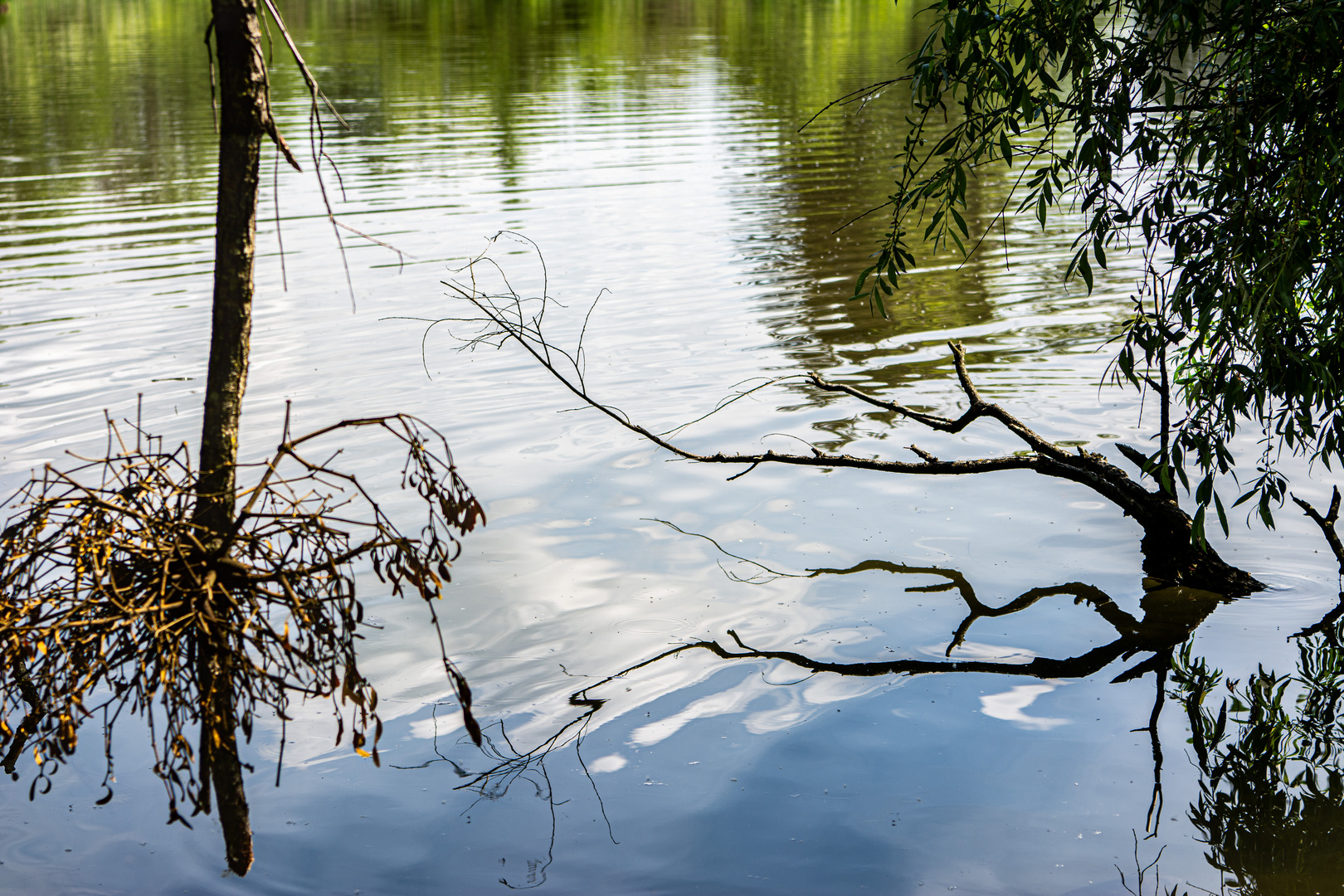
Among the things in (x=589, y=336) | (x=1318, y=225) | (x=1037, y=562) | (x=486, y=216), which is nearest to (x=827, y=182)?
(x=486, y=216)

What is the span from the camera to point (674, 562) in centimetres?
686

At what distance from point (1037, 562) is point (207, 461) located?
4.88m

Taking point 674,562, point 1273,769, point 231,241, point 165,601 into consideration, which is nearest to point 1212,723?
point 1273,769

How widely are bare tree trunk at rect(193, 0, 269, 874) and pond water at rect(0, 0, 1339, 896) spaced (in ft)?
1.34

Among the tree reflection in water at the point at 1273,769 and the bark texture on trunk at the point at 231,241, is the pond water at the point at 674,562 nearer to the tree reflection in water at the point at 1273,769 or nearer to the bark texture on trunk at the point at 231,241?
the tree reflection in water at the point at 1273,769

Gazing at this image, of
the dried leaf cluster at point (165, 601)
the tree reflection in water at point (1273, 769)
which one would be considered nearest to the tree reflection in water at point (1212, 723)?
the tree reflection in water at point (1273, 769)

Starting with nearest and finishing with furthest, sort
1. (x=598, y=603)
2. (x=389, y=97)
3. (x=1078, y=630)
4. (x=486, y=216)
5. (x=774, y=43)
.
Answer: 1. (x=1078, y=630)
2. (x=598, y=603)
3. (x=486, y=216)
4. (x=389, y=97)
5. (x=774, y=43)

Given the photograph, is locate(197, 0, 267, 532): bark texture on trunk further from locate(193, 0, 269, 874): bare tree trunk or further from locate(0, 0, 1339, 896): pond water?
locate(0, 0, 1339, 896): pond water

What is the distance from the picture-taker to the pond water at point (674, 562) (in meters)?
4.46

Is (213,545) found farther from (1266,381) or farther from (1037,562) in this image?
(1037,562)

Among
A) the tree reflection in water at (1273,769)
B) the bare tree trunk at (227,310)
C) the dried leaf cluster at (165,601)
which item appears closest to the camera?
the dried leaf cluster at (165,601)

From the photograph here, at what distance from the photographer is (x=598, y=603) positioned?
6.38 meters

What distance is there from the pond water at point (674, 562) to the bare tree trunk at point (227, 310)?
0.41 metres

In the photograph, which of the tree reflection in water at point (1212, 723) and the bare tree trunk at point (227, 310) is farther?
the tree reflection in water at point (1212, 723)
